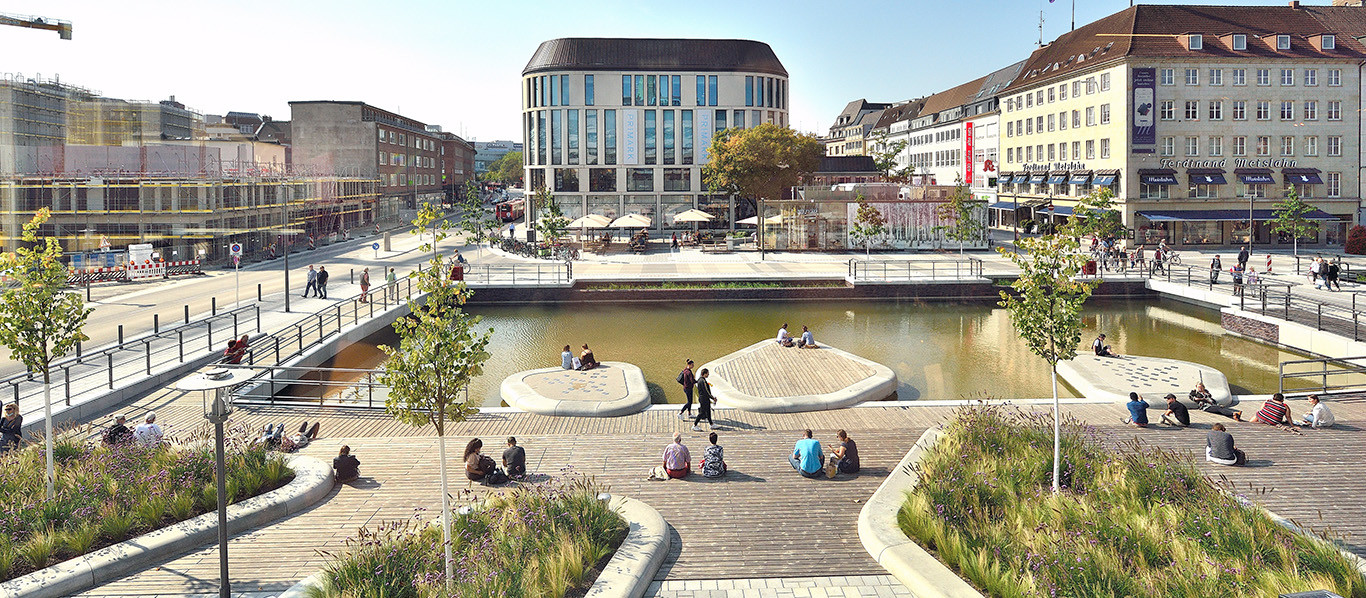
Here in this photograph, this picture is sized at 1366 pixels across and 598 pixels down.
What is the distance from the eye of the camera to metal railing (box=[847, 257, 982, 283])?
42188 mm

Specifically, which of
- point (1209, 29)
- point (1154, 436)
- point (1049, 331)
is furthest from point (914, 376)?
point (1209, 29)

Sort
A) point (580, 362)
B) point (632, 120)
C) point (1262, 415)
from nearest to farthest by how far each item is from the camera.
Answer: point (1262, 415), point (580, 362), point (632, 120)

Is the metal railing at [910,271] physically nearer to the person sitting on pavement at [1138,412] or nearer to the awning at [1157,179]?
the awning at [1157,179]

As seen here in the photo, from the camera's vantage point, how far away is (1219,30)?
6325 centimetres

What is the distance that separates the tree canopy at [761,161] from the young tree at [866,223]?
1315 cm

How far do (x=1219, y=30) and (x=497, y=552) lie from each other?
68.1 metres

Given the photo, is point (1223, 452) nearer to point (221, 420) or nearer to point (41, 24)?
point (221, 420)

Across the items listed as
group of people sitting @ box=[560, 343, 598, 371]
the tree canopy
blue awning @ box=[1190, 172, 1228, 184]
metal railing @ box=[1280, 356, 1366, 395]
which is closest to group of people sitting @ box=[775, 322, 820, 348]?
group of people sitting @ box=[560, 343, 598, 371]

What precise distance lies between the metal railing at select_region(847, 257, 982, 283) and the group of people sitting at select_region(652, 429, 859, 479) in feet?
Result: 89.7

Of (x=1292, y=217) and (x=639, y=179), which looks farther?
(x=639, y=179)

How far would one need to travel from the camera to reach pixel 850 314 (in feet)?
123

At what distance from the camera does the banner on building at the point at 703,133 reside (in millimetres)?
83812

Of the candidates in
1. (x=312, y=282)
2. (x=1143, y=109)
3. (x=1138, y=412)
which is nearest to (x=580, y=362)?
(x=1138, y=412)

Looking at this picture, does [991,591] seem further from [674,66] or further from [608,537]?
[674,66]
